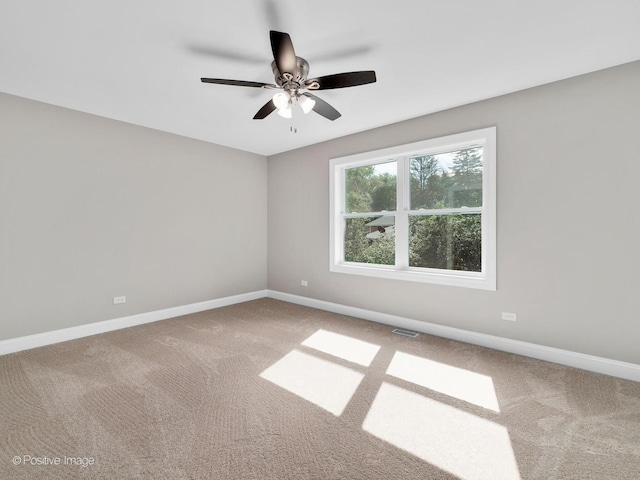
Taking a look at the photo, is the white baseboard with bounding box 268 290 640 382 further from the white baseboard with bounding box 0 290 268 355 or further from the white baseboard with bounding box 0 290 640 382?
the white baseboard with bounding box 0 290 268 355

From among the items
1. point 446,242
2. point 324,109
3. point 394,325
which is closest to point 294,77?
point 324,109

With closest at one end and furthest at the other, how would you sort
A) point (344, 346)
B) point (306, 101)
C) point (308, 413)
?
point (308, 413)
point (306, 101)
point (344, 346)

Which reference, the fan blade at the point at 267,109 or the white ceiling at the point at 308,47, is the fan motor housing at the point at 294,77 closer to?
the white ceiling at the point at 308,47

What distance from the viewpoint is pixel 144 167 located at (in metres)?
3.90

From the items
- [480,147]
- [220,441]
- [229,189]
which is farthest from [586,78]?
[229,189]

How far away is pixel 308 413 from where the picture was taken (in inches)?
78.8

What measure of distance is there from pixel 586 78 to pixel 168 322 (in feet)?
17.5

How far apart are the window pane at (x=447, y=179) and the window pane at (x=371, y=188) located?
0.30 meters

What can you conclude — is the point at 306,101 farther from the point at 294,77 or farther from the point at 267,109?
the point at 267,109

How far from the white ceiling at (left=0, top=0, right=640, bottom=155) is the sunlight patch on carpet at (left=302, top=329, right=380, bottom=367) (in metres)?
2.66

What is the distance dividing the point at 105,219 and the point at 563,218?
16.5 feet

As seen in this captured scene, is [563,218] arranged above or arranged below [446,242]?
above

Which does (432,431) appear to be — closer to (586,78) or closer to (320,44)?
(320,44)

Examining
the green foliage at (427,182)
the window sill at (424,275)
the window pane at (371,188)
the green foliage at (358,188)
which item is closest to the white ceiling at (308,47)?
the green foliage at (427,182)
